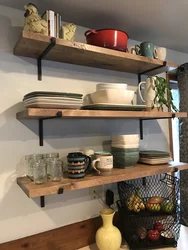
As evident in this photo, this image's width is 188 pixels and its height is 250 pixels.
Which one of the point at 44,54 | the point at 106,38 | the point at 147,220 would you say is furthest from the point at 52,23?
the point at 147,220

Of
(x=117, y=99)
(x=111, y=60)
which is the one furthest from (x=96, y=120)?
(x=111, y=60)

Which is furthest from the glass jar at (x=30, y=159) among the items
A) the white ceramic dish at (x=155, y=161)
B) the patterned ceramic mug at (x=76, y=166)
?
the white ceramic dish at (x=155, y=161)

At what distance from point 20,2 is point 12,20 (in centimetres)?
11

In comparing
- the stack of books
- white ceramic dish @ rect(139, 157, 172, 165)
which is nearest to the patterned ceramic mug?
white ceramic dish @ rect(139, 157, 172, 165)

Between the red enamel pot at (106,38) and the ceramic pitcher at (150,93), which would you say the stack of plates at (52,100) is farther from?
the ceramic pitcher at (150,93)

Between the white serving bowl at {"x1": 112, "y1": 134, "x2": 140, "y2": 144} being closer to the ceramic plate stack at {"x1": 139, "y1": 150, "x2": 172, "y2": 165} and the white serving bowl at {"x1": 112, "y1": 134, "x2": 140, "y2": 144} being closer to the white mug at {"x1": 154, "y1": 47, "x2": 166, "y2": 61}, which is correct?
the ceramic plate stack at {"x1": 139, "y1": 150, "x2": 172, "y2": 165}

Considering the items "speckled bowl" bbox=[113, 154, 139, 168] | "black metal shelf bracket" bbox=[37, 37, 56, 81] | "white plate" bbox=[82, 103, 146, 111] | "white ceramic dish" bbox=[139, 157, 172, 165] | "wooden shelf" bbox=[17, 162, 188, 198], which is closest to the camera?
"wooden shelf" bbox=[17, 162, 188, 198]

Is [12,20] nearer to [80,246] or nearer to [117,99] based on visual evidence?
[117,99]

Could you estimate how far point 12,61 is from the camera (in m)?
1.18

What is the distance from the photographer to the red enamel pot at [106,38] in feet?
3.88

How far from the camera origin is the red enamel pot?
1.18m

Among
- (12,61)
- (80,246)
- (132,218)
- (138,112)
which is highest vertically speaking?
(12,61)

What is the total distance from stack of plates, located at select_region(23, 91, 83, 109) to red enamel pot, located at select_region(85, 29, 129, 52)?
369 mm

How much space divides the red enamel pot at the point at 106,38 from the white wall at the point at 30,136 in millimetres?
227
